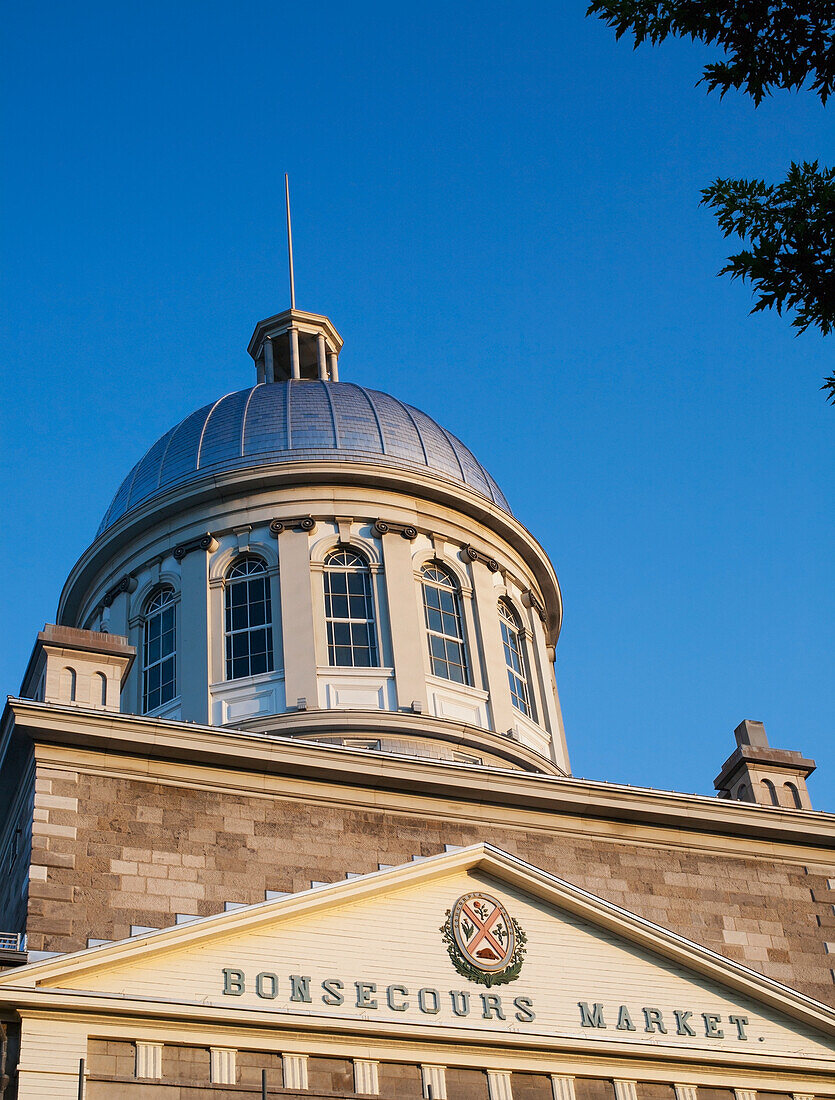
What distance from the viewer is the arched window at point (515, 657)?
29531 millimetres

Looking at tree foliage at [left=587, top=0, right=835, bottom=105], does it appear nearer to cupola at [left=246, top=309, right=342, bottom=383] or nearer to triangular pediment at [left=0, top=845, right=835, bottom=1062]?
triangular pediment at [left=0, top=845, right=835, bottom=1062]

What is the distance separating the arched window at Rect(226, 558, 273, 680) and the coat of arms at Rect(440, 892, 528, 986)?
8564 mm

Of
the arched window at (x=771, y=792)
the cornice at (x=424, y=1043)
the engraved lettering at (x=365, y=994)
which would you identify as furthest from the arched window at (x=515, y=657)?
the engraved lettering at (x=365, y=994)

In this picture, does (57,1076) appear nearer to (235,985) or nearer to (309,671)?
(235,985)

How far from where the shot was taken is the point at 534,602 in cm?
3133

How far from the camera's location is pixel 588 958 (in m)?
20.0

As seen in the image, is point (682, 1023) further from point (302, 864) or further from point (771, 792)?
point (771, 792)

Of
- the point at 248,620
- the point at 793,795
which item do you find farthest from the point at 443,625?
the point at 793,795

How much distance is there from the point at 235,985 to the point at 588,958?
481 centimetres

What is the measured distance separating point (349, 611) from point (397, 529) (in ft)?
6.96

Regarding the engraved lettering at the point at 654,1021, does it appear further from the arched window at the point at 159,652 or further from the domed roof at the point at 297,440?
the domed roof at the point at 297,440

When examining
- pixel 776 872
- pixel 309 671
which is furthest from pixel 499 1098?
pixel 309 671

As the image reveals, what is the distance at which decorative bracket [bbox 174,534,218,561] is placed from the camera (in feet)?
94.9

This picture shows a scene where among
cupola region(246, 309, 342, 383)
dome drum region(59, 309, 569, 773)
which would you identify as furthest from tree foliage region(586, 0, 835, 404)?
cupola region(246, 309, 342, 383)
